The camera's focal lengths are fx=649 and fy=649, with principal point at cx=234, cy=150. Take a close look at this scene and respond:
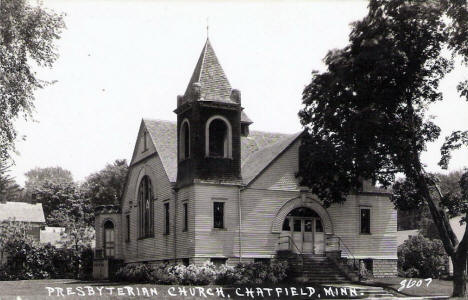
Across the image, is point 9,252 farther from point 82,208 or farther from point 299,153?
point 82,208

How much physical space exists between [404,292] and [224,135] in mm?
12768

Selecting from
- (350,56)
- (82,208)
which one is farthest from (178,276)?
(82,208)

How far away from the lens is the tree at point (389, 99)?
3064cm

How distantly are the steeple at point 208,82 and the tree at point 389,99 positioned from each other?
5.01 meters

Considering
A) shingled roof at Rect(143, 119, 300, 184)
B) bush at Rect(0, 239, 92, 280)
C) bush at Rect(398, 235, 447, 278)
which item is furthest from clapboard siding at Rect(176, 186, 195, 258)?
bush at Rect(398, 235, 447, 278)

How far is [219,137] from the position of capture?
122 ft

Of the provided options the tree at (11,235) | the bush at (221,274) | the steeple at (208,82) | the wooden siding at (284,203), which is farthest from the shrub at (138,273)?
the tree at (11,235)

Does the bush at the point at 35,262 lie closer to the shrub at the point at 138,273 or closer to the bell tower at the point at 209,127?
the shrub at the point at 138,273

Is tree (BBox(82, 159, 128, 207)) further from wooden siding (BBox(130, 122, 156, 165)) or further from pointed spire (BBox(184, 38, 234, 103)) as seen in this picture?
pointed spire (BBox(184, 38, 234, 103))

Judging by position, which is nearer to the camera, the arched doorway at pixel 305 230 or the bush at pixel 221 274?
the bush at pixel 221 274

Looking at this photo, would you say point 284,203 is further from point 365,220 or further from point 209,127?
point 209,127

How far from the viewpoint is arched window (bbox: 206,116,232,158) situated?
36.1 metres

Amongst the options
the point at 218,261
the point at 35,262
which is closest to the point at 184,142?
the point at 218,261

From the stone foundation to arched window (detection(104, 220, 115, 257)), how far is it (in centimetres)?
1870
